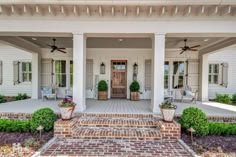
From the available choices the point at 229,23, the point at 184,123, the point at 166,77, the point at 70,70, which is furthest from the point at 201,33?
the point at 70,70

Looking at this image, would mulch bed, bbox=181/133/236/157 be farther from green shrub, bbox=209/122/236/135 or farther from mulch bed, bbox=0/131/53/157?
mulch bed, bbox=0/131/53/157

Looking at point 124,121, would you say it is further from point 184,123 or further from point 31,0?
point 31,0

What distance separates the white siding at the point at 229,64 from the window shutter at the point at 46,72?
30.0 ft

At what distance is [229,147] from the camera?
13.3ft

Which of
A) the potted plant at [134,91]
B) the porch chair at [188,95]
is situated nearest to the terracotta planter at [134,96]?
the potted plant at [134,91]

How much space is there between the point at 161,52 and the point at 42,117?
4.06m

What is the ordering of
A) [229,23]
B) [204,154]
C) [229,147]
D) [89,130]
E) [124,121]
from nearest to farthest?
[204,154] < [229,147] < [89,130] < [124,121] < [229,23]

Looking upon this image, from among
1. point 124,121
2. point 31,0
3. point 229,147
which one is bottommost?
point 229,147

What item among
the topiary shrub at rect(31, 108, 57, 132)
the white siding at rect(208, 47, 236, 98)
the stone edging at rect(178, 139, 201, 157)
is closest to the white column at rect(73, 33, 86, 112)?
the topiary shrub at rect(31, 108, 57, 132)

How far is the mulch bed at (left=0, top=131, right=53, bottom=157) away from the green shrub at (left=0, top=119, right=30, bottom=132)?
5.5 inches

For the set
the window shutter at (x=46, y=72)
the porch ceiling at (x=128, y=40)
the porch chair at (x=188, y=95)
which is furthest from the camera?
the window shutter at (x=46, y=72)

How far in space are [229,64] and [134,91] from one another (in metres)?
5.82

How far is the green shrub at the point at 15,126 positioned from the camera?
4.95 metres

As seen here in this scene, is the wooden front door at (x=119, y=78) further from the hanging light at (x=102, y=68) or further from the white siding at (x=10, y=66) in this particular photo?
Answer: the white siding at (x=10, y=66)
